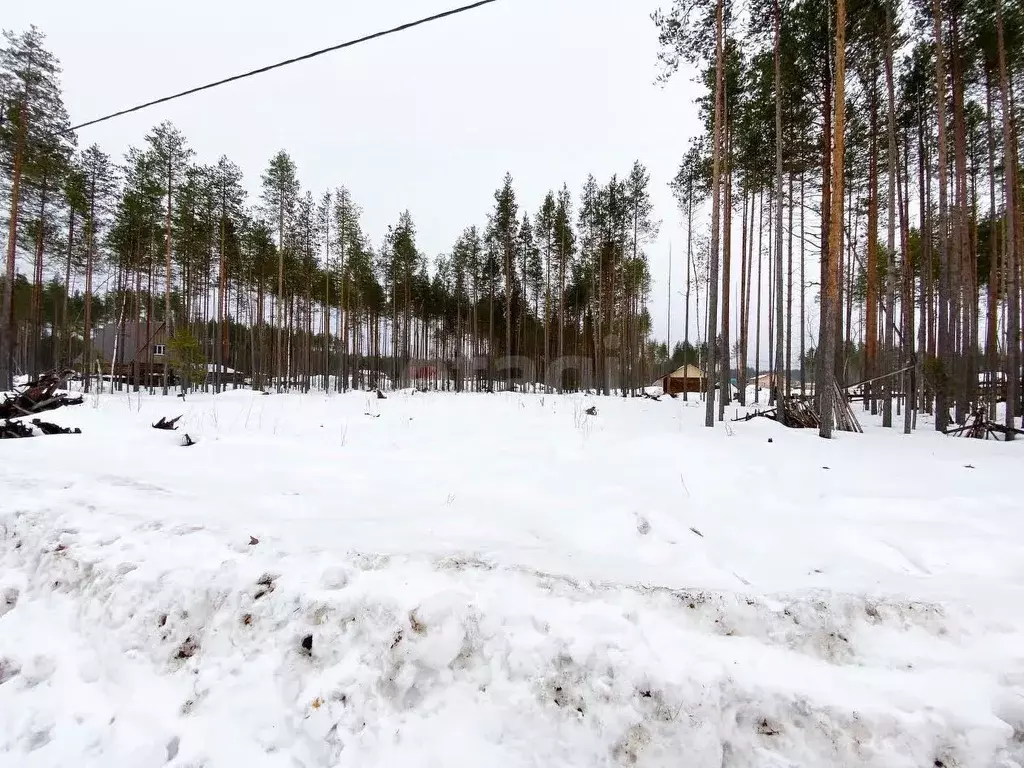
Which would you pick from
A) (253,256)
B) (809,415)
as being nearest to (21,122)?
(253,256)

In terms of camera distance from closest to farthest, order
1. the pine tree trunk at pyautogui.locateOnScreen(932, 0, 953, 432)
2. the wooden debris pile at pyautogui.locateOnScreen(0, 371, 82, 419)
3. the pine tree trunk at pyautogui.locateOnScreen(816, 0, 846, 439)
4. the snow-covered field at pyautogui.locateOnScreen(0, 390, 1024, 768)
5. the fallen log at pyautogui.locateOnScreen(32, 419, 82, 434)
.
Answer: the snow-covered field at pyautogui.locateOnScreen(0, 390, 1024, 768), the fallen log at pyautogui.locateOnScreen(32, 419, 82, 434), the pine tree trunk at pyautogui.locateOnScreen(816, 0, 846, 439), the wooden debris pile at pyautogui.locateOnScreen(0, 371, 82, 419), the pine tree trunk at pyautogui.locateOnScreen(932, 0, 953, 432)

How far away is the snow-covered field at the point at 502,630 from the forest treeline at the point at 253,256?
53.8 ft

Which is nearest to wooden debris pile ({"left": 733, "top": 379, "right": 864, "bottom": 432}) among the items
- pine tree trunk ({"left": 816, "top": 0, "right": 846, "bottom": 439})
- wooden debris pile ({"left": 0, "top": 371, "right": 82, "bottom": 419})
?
pine tree trunk ({"left": 816, "top": 0, "right": 846, "bottom": 439})

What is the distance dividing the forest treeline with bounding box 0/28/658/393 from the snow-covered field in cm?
1641

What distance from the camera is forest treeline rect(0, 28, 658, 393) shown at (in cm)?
1549

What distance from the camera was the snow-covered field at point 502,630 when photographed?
1.46m

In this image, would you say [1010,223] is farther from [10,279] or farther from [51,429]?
[10,279]

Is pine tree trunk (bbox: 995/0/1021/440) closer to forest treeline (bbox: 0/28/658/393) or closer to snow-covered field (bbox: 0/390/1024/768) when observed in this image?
snow-covered field (bbox: 0/390/1024/768)

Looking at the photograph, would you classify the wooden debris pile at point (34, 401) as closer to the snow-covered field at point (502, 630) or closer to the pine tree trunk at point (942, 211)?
the snow-covered field at point (502, 630)

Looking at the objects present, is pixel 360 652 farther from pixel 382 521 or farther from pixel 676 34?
pixel 676 34

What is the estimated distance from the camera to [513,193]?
24484 millimetres

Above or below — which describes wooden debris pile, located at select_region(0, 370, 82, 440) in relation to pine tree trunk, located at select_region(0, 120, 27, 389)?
below

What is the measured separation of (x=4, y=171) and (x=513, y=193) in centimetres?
2215

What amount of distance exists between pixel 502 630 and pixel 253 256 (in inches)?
1148
